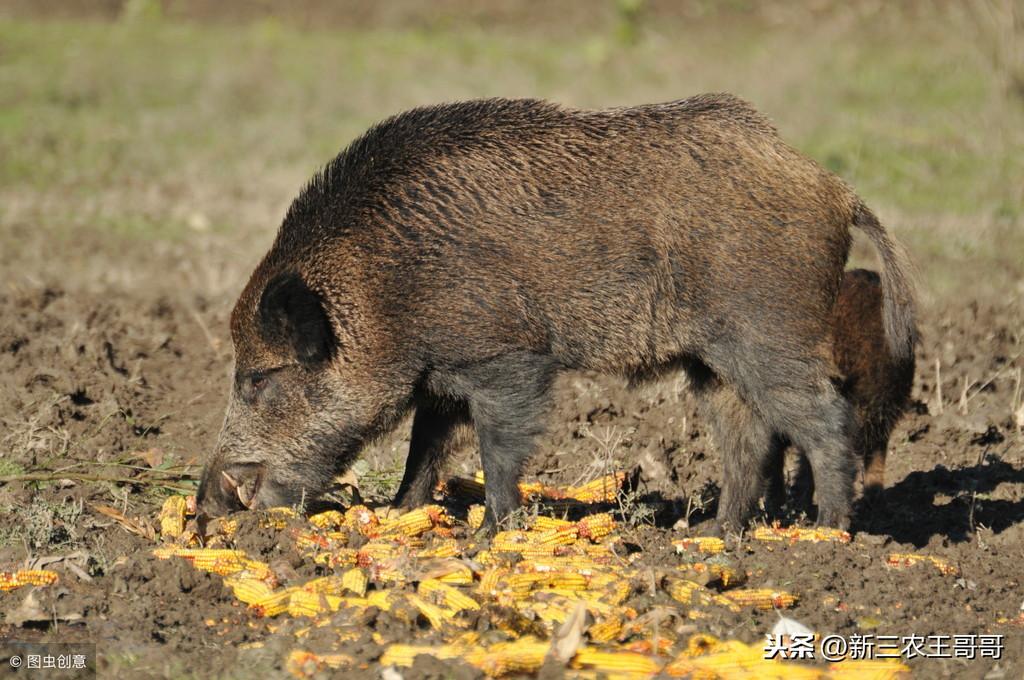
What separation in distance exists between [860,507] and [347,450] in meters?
2.44

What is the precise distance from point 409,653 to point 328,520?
1452mm

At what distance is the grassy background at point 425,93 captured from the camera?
36.8 feet

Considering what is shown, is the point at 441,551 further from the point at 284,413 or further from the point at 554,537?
the point at 284,413

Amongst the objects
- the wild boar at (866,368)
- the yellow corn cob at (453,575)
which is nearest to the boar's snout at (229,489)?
the yellow corn cob at (453,575)

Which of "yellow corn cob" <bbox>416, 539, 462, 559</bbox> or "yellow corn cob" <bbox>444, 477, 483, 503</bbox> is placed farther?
"yellow corn cob" <bbox>444, 477, 483, 503</bbox>

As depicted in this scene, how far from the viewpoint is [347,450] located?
18.6ft

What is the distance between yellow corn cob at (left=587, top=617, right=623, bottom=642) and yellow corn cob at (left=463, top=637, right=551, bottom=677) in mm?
182

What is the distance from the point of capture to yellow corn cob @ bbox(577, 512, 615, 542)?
17.2ft

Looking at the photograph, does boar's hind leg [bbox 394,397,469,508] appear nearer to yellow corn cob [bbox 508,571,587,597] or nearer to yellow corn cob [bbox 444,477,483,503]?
yellow corn cob [bbox 444,477,483,503]

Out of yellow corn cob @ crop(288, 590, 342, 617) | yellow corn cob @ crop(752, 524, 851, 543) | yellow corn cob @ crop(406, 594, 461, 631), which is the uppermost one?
yellow corn cob @ crop(752, 524, 851, 543)

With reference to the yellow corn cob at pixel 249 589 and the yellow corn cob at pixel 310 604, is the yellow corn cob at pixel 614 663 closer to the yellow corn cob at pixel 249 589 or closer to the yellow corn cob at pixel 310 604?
the yellow corn cob at pixel 310 604

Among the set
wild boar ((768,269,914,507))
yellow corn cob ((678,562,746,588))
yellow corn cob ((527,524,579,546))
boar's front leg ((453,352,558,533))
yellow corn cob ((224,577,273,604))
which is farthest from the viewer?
wild boar ((768,269,914,507))

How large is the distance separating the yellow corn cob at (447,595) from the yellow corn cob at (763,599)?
36.1 inches

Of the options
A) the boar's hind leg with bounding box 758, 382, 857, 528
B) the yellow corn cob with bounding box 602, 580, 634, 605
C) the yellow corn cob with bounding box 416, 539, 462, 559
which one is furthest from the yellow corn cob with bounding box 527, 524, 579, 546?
the boar's hind leg with bounding box 758, 382, 857, 528
